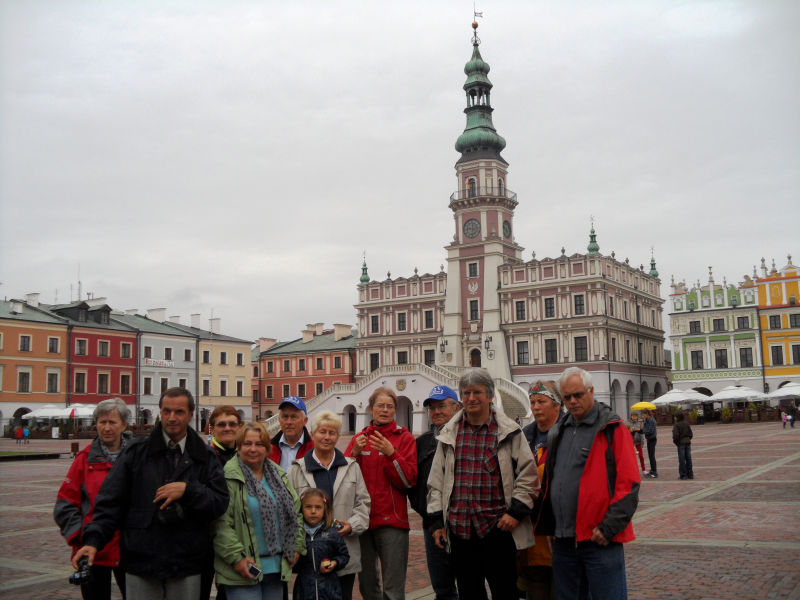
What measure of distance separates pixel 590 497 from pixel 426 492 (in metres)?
A: 1.63

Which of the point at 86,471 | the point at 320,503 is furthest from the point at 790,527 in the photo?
the point at 86,471

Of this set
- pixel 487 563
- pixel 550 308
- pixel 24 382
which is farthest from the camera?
pixel 550 308

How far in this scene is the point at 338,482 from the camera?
242 inches

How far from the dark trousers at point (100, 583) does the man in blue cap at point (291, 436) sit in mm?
1598

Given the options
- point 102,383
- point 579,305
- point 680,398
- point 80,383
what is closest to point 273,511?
point 680,398

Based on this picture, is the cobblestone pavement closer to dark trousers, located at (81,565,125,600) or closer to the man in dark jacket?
dark trousers, located at (81,565,125,600)

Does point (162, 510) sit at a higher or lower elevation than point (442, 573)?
higher

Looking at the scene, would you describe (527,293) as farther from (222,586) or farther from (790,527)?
(222,586)

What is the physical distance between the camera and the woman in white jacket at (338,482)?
19.8 ft

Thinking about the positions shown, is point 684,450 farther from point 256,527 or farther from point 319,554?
point 256,527

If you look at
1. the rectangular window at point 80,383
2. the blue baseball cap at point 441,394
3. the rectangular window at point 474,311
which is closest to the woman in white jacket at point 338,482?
the blue baseball cap at point 441,394

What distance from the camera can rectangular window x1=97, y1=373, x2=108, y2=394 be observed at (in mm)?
59281

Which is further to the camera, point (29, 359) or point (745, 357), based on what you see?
point (745, 357)

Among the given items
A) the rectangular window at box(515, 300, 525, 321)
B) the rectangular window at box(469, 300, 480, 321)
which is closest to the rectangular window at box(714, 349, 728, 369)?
the rectangular window at box(515, 300, 525, 321)
